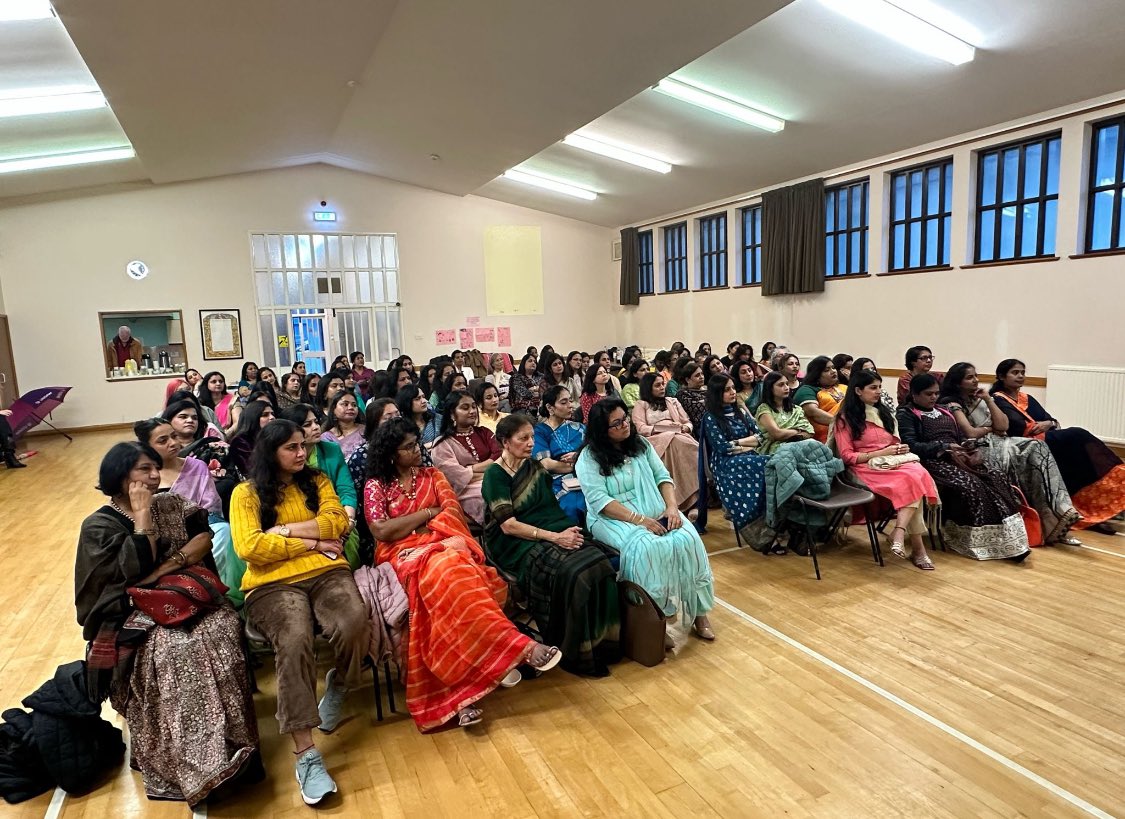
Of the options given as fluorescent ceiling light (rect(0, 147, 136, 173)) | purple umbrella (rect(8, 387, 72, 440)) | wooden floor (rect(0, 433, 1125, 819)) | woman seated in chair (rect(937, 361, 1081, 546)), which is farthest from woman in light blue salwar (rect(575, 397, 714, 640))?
fluorescent ceiling light (rect(0, 147, 136, 173))

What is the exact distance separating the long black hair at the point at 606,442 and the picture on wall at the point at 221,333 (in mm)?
9971

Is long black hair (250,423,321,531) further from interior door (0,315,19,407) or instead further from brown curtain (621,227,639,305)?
brown curtain (621,227,639,305)

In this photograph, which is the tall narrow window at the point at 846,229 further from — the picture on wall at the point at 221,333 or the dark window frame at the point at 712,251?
the picture on wall at the point at 221,333

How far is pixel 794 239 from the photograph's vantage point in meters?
9.27

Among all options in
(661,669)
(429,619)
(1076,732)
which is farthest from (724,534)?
(429,619)

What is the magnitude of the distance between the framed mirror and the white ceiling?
6.95ft

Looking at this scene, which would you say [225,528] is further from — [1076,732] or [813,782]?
[1076,732]

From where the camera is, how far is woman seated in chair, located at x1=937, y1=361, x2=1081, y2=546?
13.7ft

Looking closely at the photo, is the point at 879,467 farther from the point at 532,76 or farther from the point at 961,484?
the point at 532,76

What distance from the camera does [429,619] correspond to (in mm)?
2486

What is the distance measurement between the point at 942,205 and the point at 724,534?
5377 mm

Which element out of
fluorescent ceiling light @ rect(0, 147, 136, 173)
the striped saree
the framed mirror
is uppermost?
fluorescent ceiling light @ rect(0, 147, 136, 173)

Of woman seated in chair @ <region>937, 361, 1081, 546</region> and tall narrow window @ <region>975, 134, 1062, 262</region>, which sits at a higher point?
tall narrow window @ <region>975, 134, 1062, 262</region>

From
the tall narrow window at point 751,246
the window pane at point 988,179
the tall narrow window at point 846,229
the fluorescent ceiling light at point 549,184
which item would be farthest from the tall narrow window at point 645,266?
the window pane at point 988,179
